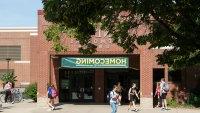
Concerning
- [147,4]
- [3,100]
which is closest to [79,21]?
[147,4]

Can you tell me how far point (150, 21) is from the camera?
12203 mm

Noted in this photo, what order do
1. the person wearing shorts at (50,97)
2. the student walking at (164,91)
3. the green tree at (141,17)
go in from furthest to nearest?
the student walking at (164,91)
the person wearing shorts at (50,97)
the green tree at (141,17)

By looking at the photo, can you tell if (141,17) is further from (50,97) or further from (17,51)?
(17,51)

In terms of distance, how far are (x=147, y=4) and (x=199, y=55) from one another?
3065 mm

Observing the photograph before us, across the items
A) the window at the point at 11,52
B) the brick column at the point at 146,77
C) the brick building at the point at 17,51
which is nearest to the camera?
the brick column at the point at 146,77

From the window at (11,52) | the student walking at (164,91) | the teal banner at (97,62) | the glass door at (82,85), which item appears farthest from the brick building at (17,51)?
the student walking at (164,91)

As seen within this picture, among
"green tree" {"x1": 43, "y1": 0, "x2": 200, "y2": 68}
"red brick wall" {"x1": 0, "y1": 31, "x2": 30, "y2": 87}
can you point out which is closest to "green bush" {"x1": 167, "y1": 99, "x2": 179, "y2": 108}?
"green tree" {"x1": 43, "y1": 0, "x2": 200, "y2": 68}

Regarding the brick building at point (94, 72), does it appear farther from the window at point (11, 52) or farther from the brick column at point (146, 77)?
the window at point (11, 52)

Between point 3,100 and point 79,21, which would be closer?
point 79,21

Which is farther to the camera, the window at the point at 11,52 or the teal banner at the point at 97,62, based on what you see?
the window at the point at 11,52

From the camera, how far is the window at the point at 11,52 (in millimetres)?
70625

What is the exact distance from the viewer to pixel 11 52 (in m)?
70.8

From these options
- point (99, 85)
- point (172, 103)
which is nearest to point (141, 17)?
point (172, 103)

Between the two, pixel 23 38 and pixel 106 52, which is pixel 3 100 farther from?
pixel 23 38
